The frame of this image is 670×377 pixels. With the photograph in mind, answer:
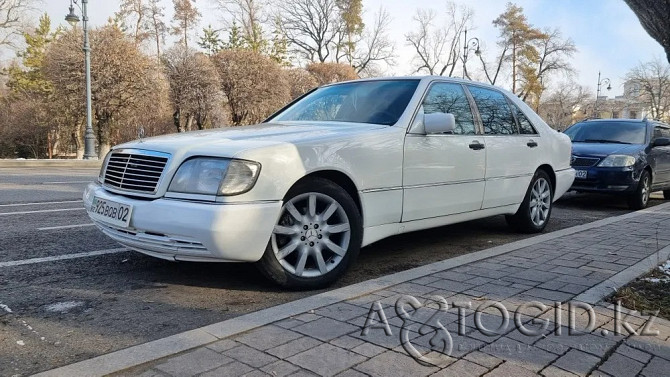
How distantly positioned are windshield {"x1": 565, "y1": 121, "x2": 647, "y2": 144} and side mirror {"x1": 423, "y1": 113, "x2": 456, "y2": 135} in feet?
21.6

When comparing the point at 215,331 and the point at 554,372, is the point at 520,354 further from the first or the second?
the point at 215,331

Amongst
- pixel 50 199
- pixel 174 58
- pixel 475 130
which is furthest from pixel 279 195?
pixel 174 58

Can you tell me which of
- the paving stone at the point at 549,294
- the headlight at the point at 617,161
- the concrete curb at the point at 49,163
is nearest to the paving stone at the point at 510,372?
the paving stone at the point at 549,294

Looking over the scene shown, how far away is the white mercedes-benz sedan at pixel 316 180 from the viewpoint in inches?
128

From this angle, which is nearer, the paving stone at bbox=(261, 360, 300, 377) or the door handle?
the paving stone at bbox=(261, 360, 300, 377)

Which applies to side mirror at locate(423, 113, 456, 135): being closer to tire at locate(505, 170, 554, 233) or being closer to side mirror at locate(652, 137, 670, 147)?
tire at locate(505, 170, 554, 233)

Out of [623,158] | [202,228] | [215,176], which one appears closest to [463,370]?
[202,228]

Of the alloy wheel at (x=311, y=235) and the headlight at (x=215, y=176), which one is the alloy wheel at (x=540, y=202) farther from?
the headlight at (x=215, y=176)

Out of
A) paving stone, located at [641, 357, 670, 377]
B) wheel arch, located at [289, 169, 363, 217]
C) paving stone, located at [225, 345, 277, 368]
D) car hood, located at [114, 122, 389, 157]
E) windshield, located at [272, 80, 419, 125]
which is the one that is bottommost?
paving stone, located at [641, 357, 670, 377]

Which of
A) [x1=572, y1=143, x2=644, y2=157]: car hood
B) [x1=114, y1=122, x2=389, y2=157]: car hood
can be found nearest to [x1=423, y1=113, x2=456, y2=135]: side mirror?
[x1=114, y1=122, x2=389, y2=157]: car hood

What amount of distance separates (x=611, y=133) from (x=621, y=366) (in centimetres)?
836

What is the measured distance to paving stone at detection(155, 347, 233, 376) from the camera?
2320 millimetres

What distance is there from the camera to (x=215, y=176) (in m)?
3.24

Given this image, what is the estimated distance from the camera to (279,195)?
3.38m
